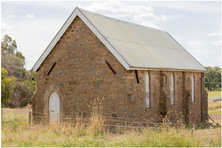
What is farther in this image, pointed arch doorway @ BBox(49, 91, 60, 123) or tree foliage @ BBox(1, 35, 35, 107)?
tree foliage @ BBox(1, 35, 35, 107)

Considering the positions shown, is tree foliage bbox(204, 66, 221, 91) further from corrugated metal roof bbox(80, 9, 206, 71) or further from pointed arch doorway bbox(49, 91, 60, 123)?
pointed arch doorway bbox(49, 91, 60, 123)

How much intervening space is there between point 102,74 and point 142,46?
451 centimetres

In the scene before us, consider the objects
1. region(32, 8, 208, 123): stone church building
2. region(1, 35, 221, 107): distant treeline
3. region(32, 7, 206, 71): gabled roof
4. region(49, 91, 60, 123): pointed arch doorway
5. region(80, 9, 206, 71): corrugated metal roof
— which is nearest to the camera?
region(32, 8, 208, 123): stone church building

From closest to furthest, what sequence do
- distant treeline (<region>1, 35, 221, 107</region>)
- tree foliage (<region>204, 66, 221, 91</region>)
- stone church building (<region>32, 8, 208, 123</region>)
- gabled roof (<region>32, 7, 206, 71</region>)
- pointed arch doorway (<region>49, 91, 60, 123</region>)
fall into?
stone church building (<region>32, 8, 208, 123</region>)
gabled roof (<region>32, 7, 206, 71</region>)
pointed arch doorway (<region>49, 91, 60, 123</region>)
distant treeline (<region>1, 35, 221, 107</region>)
tree foliage (<region>204, 66, 221, 91</region>)

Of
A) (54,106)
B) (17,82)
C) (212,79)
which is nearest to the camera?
(54,106)

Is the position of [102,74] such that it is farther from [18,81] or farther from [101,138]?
[18,81]

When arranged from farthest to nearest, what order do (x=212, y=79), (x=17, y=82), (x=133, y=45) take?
(x=212, y=79) → (x=17, y=82) → (x=133, y=45)

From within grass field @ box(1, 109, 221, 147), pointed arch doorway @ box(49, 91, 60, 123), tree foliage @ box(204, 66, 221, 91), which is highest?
tree foliage @ box(204, 66, 221, 91)

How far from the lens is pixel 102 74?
60.0 ft

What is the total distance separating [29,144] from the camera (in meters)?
12.5

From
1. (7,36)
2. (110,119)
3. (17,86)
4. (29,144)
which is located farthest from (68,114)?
(7,36)

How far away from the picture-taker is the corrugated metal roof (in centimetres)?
1873

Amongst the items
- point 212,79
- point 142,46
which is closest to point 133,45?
point 142,46

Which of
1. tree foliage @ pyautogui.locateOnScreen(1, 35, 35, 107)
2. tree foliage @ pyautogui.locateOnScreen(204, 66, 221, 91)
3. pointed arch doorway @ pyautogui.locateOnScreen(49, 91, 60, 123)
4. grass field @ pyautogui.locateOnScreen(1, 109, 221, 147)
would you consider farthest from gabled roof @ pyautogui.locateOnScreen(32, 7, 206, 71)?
tree foliage @ pyautogui.locateOnScreen(204, 66, 221, 91)
